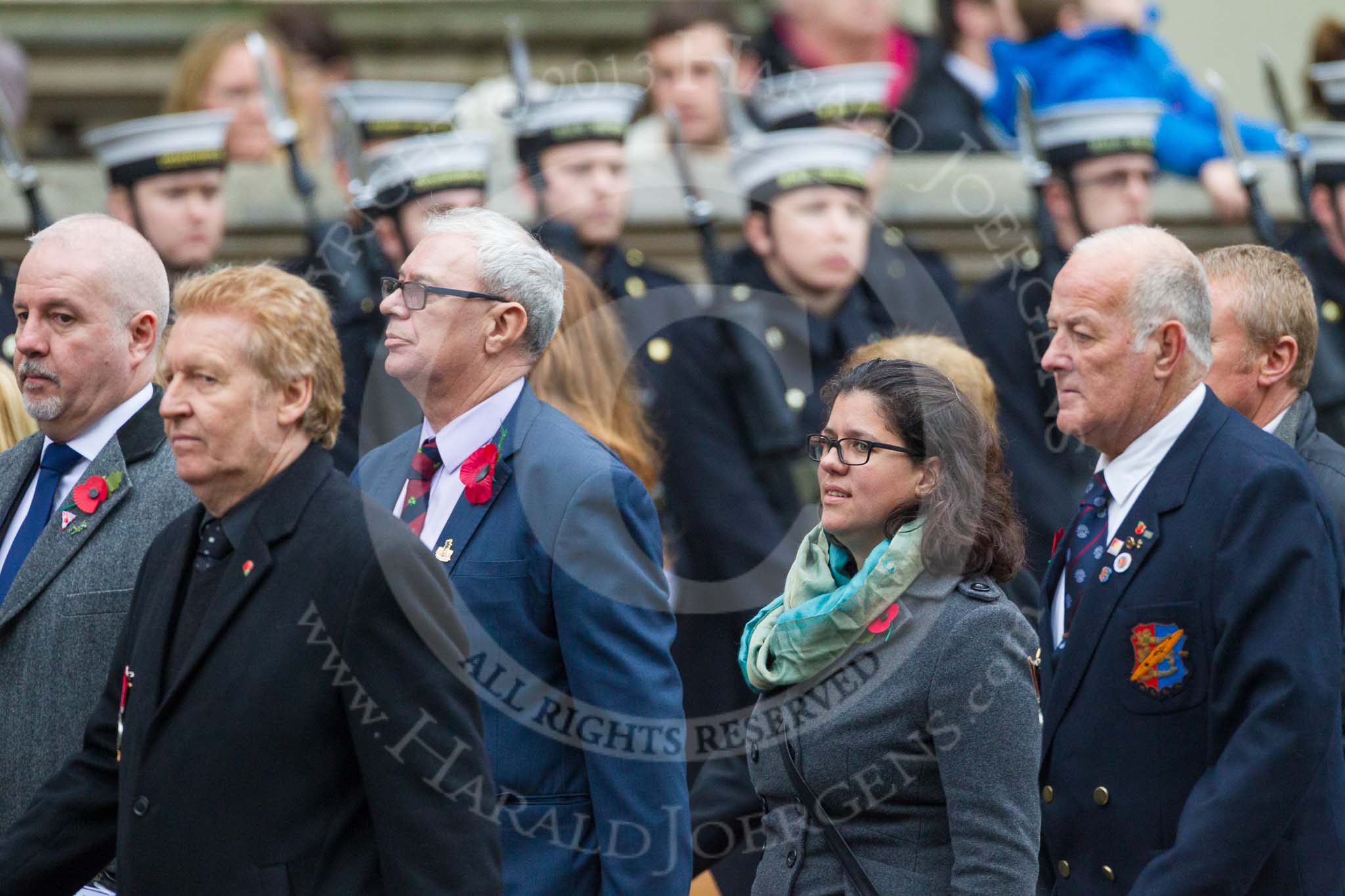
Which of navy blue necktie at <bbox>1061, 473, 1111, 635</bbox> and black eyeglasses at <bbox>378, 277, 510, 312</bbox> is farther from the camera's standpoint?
navy blue necktie at <bbox>1061, 473, 1111, 635</bbox>

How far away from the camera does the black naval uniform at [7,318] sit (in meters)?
5.96

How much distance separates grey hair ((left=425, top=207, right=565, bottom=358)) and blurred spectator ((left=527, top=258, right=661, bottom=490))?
0.67m

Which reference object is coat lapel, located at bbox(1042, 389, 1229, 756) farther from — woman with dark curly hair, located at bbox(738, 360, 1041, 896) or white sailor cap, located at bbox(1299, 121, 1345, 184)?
white sailor cap, located at bbox(1299, 121, 1345, 184)

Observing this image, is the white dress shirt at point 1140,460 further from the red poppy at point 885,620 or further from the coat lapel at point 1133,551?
the red poppy at point 885,620

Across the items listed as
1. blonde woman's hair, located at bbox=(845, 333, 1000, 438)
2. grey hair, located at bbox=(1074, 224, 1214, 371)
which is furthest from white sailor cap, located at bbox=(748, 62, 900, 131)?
grey hair, located at bbox=(1074, 224, 1214, 371)

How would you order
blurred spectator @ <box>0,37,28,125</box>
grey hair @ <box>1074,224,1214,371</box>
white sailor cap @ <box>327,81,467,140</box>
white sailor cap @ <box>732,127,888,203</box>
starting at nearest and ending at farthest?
grey hair @ <box>1074,224,1214,371</box>, white sailor cap @ <box>732,127,888,203</box>, white sailor cap @ <box>327,81,467,140</box>, blurred spectator @ <box>0,37,28,125</box>

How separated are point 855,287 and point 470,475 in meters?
3.03

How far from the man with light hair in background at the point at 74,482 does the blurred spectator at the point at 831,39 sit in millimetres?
4462

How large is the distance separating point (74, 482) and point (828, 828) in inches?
65.5

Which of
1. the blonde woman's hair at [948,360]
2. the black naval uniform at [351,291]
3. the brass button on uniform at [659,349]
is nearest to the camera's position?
the blonde woman's hair at [948,360]

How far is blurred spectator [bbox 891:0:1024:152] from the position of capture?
8.14 meters

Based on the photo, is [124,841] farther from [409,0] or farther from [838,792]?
[409,0]

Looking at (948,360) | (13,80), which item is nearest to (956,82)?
(13,80)

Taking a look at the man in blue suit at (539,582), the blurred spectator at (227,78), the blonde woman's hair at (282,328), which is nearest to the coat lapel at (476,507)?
the man in blue suit at (539,582)
